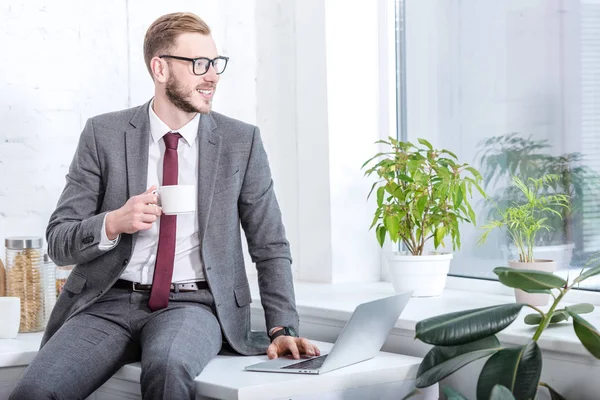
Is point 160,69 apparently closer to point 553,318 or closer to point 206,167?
point 206,167

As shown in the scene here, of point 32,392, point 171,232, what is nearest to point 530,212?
point 171,232

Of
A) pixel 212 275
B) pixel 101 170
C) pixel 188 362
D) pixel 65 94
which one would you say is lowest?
pixel 188 362

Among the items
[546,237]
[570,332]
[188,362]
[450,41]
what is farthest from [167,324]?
[450,41]

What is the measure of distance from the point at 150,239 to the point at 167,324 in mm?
262

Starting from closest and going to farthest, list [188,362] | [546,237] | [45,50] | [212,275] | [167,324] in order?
Answer: [188,362] < [167,324] < [212,275] < [546,237] < [45,50]

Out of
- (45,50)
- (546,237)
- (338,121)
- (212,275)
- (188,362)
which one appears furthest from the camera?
(338,121)

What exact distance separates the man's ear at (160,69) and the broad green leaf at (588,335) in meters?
1.19

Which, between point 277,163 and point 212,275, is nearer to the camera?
point 212,275

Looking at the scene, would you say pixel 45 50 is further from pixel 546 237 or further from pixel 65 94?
pixel 546 237

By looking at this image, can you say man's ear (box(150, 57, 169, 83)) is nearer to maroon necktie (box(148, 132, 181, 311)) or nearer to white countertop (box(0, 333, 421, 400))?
maroon necktie (box(148, 132, 181, 311))

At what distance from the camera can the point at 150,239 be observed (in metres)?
2.29

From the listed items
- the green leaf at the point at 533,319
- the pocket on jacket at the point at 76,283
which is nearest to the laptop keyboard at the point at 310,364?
the green leaf at the point at 533,319

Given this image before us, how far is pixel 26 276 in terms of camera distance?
258 centimetres

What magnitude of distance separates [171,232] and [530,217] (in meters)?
1.00
